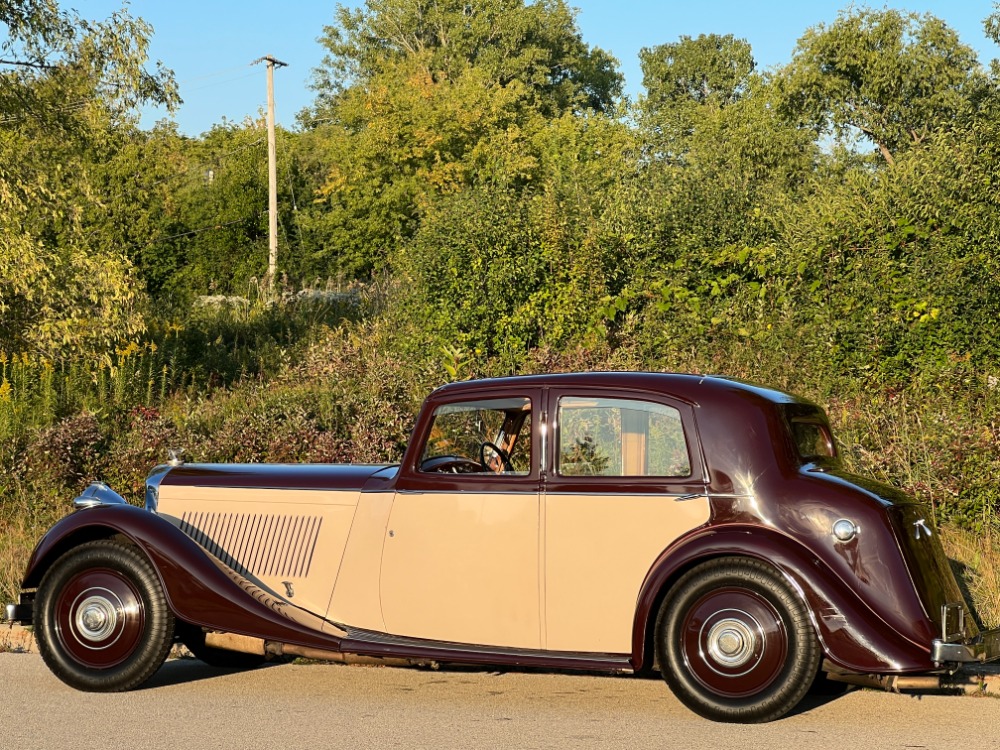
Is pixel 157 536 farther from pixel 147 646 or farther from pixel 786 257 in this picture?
pixel 786 257

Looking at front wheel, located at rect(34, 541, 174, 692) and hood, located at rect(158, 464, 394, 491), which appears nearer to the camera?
front wheel, located at rect(34, 541, 174, 692)

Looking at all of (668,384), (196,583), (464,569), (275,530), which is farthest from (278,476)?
→ (668,384)

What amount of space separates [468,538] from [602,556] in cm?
77

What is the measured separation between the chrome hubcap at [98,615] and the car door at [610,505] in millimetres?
2547

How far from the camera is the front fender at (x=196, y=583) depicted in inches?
279

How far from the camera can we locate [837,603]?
606 centimetres

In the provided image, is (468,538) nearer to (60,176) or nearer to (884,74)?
(60,176)

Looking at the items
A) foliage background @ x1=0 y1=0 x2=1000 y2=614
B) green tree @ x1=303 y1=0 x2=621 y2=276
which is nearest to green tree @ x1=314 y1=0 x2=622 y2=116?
green tree @ x1=303 y1=0 x2=621 y2=276

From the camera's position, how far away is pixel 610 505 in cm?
662

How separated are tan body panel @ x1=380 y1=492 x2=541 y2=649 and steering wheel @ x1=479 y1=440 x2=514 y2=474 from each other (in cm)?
37

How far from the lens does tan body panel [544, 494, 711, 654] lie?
6488 mm

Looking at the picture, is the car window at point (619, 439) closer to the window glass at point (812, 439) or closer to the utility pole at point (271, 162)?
the window glass at point (812, 439)

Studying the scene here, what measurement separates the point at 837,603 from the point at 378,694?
2.66 m

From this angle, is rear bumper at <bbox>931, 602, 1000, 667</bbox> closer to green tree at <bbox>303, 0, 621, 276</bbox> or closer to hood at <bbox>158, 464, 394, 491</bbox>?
hood at <bbox>158, 464, 394, 491</bbox>
